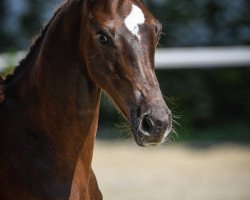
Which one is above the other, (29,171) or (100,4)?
(100,4)

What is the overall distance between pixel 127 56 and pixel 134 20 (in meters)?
0.17

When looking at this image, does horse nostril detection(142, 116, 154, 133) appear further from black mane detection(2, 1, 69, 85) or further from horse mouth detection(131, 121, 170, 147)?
black mane detection(2, 1, 69, 85)

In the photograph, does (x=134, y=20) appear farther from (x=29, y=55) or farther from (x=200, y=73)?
(x=200, y=73)

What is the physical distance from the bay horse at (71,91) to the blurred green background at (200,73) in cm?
589

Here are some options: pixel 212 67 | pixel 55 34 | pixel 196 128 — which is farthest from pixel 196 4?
pixel 55 34

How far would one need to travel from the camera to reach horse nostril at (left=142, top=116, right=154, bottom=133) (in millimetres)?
3230

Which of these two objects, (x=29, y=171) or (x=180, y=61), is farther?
(x=180, y=61)

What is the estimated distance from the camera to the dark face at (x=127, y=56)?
3320mm

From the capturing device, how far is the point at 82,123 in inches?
145

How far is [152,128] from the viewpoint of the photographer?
10.6ft

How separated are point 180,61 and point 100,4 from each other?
6317 millimetres

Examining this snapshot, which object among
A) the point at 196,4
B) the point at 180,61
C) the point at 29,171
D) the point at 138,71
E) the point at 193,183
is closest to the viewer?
the point at 138,71

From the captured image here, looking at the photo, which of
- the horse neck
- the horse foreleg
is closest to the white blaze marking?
the horse neck

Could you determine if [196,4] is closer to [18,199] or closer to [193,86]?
[193,86]
